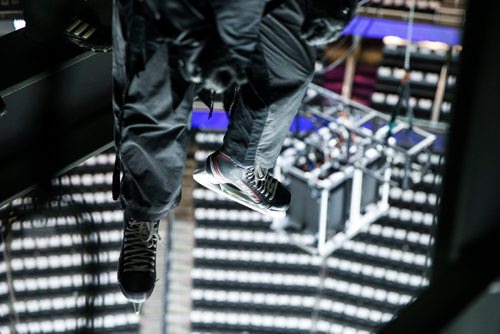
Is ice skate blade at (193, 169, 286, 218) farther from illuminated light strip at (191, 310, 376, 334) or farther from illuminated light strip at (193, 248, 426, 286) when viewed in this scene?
illuminated light strip at (191, 310, 376, 334)

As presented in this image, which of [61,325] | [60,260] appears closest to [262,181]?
[61,325]

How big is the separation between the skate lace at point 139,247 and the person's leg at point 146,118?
0.11ft

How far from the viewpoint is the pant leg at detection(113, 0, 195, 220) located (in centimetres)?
186

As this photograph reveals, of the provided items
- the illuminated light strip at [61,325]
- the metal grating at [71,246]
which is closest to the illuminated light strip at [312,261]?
the illuminated light strip at [61,325]

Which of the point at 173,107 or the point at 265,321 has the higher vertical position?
the point at 173,107

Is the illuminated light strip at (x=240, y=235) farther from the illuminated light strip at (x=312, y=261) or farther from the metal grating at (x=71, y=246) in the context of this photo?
the metal grating at (x=71, y=246)

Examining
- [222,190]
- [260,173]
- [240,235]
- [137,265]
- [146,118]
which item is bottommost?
[240,235]

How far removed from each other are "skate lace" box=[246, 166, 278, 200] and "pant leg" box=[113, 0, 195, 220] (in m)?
0.24

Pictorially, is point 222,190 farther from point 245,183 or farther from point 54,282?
point 54,282

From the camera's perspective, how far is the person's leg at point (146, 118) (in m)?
1.86

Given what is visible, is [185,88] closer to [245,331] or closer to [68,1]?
[68,1]

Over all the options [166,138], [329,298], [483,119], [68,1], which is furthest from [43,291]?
[483,119]

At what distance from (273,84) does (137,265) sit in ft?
2.11

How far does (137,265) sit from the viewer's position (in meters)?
2.36
